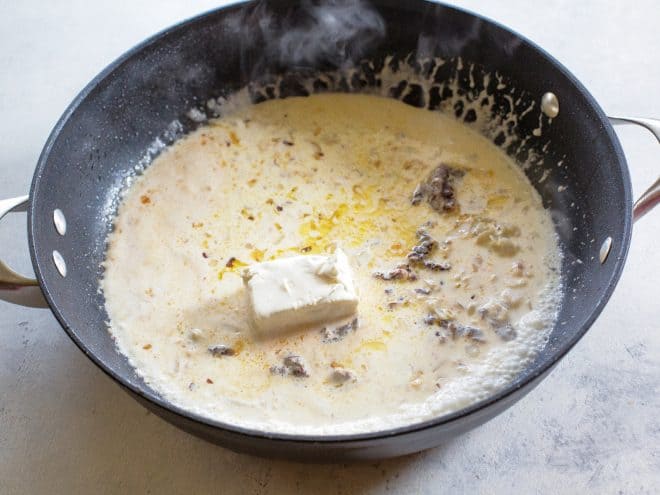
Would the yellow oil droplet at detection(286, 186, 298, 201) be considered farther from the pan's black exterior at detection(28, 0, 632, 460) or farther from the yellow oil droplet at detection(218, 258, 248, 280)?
the pan's black exterior at detection(28, 0, 632, 460)

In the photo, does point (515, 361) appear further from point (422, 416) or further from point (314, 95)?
point (314, 95)

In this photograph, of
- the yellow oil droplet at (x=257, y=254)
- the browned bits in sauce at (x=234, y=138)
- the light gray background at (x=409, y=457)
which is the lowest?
the light gray background at (x=409, y=457)

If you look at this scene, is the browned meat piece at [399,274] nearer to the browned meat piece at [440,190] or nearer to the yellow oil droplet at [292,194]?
the browned meat piece at [440,190]

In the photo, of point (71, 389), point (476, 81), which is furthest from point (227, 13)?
point (71, 389)

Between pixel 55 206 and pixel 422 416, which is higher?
pixel 55 206

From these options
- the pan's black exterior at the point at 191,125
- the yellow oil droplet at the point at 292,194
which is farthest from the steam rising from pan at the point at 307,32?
the yellow oil droplet at the point at 292,194

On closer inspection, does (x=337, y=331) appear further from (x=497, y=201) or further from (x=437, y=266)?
(x=497, y=201)

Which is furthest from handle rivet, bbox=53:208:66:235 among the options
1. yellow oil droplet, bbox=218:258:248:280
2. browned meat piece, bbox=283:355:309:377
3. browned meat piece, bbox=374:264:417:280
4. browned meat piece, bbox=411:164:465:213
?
browned meat piece, bbox=411:164:465:213
